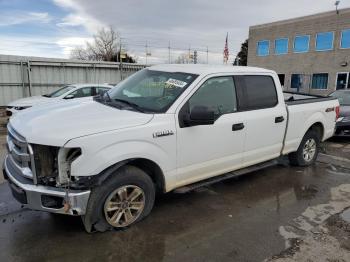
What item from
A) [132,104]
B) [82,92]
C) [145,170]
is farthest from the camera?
[82,92]

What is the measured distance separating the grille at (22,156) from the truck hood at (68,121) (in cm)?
7

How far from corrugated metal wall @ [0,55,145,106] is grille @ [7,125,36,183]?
1168 centimetres

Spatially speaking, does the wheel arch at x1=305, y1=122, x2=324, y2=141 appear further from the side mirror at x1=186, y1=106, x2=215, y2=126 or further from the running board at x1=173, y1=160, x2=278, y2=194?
the side mirror at x1=186, y1=106, x2=215, y2=126

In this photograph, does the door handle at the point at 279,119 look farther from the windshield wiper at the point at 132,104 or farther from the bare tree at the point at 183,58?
the bare tree at the point at 183,58

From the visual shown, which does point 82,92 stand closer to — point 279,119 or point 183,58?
point 279,119

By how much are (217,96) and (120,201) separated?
6.18 feet

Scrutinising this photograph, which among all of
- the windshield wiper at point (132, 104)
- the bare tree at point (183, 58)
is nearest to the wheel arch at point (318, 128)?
the windshield wiper at point (132, 104)

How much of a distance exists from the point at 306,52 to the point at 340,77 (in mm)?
3613

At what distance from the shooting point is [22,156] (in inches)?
127

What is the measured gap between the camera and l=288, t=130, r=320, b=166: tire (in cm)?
609

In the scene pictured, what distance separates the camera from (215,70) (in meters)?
4.41

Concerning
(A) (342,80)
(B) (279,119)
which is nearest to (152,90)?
(B) (279,119)

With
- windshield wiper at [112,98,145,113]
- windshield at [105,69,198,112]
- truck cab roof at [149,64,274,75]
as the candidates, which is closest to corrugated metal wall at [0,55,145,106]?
windshield at [105,69,198,112]

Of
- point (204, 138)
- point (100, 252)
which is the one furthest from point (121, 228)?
point (204, 138)
